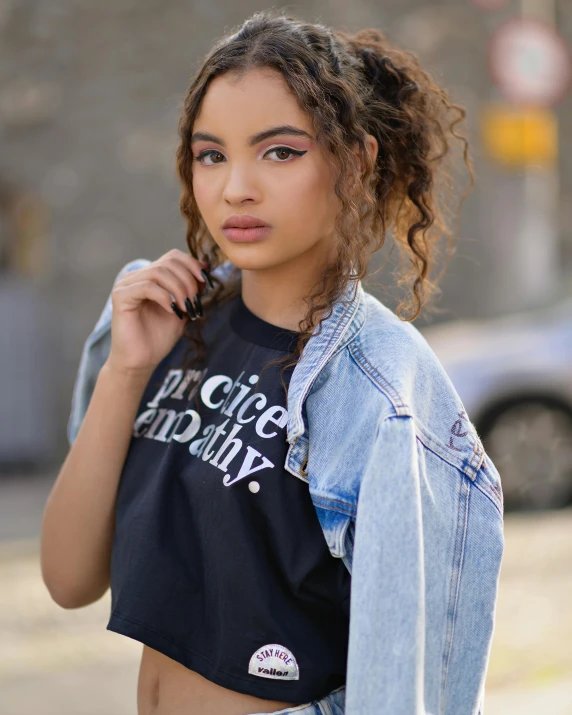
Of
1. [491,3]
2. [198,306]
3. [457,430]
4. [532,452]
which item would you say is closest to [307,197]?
[198,306]

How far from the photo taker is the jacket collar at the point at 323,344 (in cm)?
154

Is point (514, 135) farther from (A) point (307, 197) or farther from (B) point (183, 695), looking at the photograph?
(B) point (183, 695)

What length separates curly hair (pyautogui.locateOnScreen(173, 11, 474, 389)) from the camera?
1629mm

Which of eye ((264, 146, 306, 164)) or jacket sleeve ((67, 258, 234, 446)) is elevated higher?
eye ((264, 146, 306, 164))

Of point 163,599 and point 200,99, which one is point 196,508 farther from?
point 200,99

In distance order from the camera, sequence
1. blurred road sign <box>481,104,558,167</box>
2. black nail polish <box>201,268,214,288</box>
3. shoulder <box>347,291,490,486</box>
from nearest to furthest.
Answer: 1. shoulder <box>347,291,490,486</box>
2. black nail polish <box>201,268,214,288</box>
3. blurred road sign <box>481,104,558,167</box>

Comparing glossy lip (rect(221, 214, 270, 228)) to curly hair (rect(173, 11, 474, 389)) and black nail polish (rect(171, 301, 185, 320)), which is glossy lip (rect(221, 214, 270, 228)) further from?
black nail polish (rect(171, 301, 185, 320))

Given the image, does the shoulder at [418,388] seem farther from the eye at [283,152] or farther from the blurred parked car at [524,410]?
the blurred parked car at [524,410]

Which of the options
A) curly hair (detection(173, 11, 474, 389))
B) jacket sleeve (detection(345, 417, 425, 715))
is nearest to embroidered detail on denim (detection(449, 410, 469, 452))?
jacket sleeve (detection(345, 417, 425, 715))

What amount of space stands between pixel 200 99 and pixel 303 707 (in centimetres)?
97

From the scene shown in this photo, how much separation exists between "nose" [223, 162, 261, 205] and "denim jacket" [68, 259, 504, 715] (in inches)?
8.6

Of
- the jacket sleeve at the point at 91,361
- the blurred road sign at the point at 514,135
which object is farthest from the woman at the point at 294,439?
the blurred road sign at the point at 514,135

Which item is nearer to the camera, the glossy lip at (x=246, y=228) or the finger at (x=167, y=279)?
the glossy lip at (x=246, y=228)

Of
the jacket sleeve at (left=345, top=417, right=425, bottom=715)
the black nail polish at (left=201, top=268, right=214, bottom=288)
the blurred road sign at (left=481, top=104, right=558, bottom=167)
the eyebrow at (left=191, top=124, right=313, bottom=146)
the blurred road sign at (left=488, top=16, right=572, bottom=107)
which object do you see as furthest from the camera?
the blurred road sign at (left=488, top=16, right=572, bottom=107)
